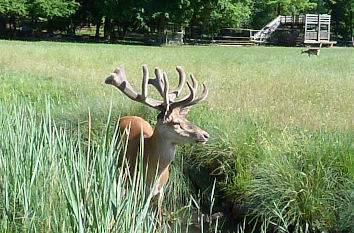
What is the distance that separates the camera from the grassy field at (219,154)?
283 cm

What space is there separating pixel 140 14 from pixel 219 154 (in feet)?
109

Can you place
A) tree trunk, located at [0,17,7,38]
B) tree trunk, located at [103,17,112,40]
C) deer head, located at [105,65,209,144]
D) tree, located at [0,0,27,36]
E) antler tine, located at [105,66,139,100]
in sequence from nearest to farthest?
deer head, located at [105,65,209,144], antler tine, located at [105,66,139,100], tree, located at [0,0,27,36], tree trunk, located at [0,17,7,38], tree trunk, located at [103,17,112,40]

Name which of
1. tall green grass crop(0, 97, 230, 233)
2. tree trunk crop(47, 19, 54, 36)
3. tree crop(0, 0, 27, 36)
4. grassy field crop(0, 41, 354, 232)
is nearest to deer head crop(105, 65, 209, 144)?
grassy field crop(0, 41, 354, 232)

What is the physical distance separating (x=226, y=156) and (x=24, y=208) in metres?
3.53

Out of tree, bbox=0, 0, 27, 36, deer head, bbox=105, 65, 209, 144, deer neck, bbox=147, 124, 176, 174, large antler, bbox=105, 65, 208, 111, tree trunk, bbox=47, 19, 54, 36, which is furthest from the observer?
tree trunk, bbox=47, 19, 54, 36

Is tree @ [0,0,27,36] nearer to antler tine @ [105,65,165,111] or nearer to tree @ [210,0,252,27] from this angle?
tree @ [210,0,252,27]

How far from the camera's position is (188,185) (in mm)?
6043

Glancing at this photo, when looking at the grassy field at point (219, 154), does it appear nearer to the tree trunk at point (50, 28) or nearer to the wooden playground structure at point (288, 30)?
the wooden playground structure at point (288, 30)

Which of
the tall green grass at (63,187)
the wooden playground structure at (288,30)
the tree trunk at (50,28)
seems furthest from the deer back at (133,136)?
the tree trunk at (50,28)

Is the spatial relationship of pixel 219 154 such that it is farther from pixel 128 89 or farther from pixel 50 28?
pixel 50 28

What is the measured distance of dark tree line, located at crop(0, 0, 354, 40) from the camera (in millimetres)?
37938

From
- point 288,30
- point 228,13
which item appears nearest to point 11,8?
point 228,13

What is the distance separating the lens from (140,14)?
126ft

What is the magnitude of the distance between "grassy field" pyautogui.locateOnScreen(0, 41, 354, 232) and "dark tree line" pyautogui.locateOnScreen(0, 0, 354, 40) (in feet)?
88.8
